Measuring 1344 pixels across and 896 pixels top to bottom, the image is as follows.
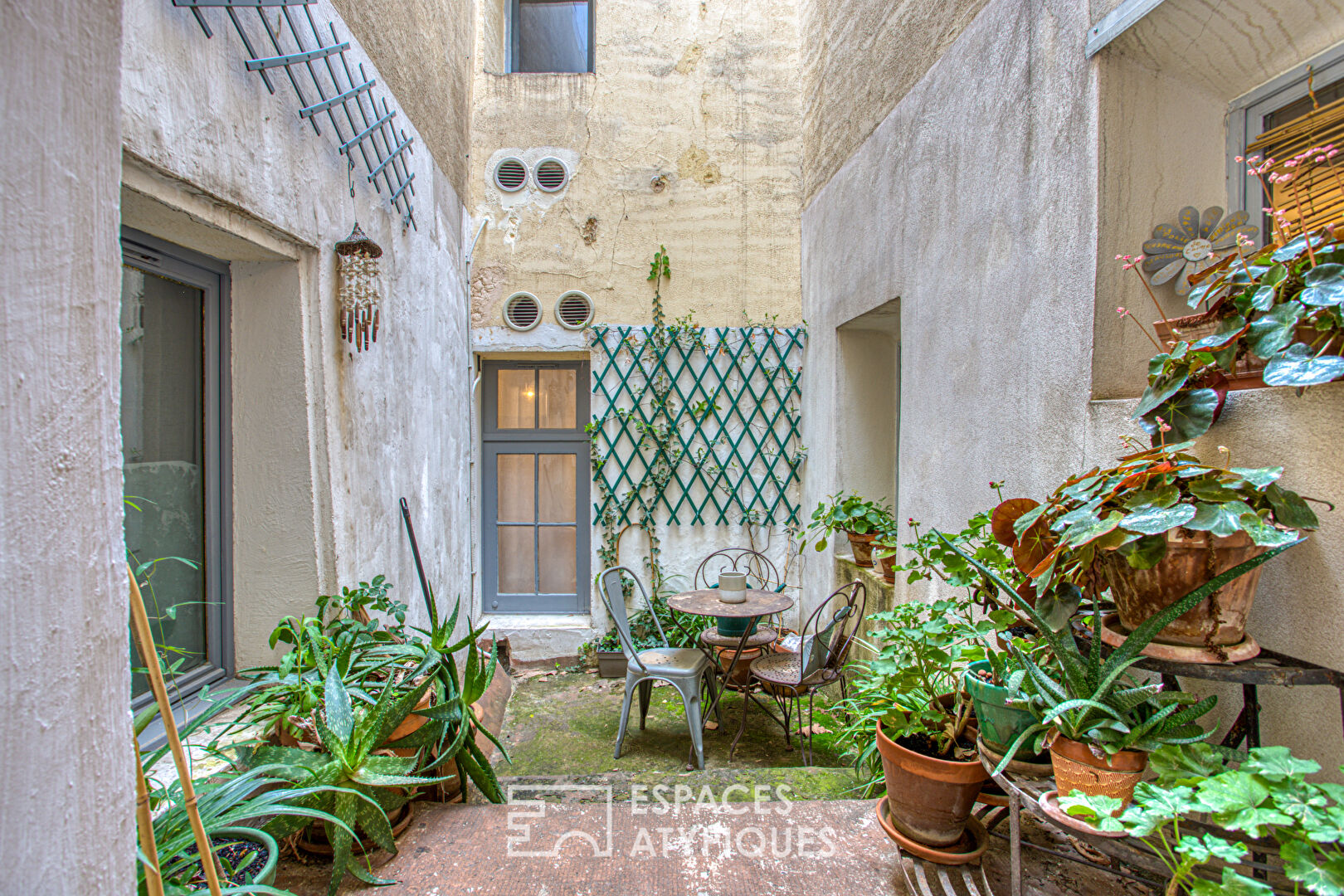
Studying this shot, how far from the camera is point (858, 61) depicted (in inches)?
128

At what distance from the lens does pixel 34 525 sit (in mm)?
585

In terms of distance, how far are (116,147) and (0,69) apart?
4.5 inches

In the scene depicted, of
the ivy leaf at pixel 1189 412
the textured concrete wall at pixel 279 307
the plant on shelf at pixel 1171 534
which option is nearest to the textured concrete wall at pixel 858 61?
the ivy leaf at pixel 1189 412

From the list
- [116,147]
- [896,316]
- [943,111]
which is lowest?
[116,147]

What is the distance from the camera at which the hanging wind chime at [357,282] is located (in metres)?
2.11

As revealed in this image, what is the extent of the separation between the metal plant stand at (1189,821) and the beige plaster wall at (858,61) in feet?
6.25

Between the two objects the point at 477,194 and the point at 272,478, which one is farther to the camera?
the point at 477,194

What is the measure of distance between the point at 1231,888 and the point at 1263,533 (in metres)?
0.45

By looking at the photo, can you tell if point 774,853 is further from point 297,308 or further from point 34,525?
point 297,308

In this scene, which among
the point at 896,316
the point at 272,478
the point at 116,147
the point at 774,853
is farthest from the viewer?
the point at 896,316

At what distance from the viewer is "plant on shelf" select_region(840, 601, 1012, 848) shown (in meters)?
1.26

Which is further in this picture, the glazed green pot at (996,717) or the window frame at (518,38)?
the window frame at (518,38)

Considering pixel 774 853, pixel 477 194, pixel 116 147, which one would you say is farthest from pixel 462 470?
pixel 116 147

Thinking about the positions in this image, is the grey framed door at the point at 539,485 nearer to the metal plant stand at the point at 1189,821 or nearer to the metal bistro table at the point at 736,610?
the metal bistro table at the point at 736,610
